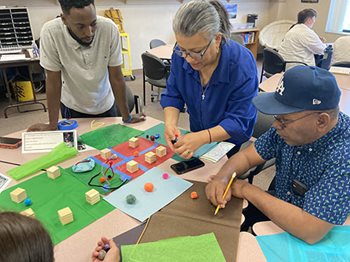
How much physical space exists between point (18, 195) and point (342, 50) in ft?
14.4

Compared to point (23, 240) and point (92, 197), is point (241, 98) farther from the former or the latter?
point (23, 240)

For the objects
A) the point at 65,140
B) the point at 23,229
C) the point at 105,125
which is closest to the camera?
the point at 23,229

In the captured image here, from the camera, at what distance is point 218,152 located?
155 cm

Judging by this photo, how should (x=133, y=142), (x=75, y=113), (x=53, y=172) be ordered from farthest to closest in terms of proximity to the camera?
(x=75, y=113)
(x=133, y=142)
(x=53, y=172)

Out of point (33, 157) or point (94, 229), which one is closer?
point (94, 229)

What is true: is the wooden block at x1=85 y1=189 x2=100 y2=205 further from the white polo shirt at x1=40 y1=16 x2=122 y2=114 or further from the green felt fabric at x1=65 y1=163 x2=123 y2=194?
the white polo shirt at x1=40 y1=16 x2=122 y2=114

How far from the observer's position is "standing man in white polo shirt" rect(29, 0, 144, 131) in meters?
1.52

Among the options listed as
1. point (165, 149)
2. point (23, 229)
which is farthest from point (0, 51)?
point (23, 229)

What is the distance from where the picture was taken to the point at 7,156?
5.05ft

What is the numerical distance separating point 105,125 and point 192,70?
→ 70 centimetres

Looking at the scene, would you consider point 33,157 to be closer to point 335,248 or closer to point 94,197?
point 94,197

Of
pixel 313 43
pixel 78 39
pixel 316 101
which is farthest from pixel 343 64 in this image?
pixel 78 39

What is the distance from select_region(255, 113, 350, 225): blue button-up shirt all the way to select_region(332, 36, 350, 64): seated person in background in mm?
3551

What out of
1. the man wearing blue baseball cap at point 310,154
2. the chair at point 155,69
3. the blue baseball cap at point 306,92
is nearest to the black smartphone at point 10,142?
the man wearing blue baseball cap at point 310,154
